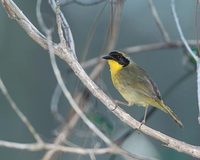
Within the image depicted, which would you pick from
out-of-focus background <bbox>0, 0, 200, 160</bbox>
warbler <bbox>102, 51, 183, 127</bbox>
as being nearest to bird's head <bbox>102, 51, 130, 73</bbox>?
warbler <bbox>102, 51, 183, 127</bbox>

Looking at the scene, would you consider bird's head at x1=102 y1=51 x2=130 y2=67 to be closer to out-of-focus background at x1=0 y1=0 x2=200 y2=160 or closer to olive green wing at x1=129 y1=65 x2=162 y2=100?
olive green wing at x1=129 y1=65 x2=162 y2=100

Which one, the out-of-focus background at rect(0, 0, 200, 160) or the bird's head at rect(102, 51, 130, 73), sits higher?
the bird's head at rect(102, 51, 130, 73)

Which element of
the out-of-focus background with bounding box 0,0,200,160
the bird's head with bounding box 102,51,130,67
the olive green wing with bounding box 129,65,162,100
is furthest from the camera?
the out-of-focus background with bounding box 0,0,200,160

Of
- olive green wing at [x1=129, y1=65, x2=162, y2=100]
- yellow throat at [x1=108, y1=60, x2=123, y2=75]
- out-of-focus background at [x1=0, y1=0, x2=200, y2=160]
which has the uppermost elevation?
yellow throat at [x1=108, y1=60, x2=123, y2=75]

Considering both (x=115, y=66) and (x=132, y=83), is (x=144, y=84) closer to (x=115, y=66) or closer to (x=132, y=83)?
(x=132, y=83)

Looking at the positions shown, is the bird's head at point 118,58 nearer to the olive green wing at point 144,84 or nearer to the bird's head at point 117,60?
the bird's head at point 117,60

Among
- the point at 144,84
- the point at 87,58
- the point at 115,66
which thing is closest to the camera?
the point at 144,84

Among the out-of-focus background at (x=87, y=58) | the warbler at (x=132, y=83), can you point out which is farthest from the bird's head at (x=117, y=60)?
the out-of-focus background at (x=87, y=58)

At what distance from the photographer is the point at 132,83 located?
4078mm

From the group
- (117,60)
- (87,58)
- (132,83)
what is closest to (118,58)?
(117,60)

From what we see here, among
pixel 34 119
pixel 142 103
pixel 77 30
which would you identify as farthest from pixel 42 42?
pixel 77 30

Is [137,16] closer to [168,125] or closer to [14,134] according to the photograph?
[168,125]

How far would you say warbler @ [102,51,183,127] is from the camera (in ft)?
13.0

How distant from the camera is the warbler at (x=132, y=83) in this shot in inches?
156
